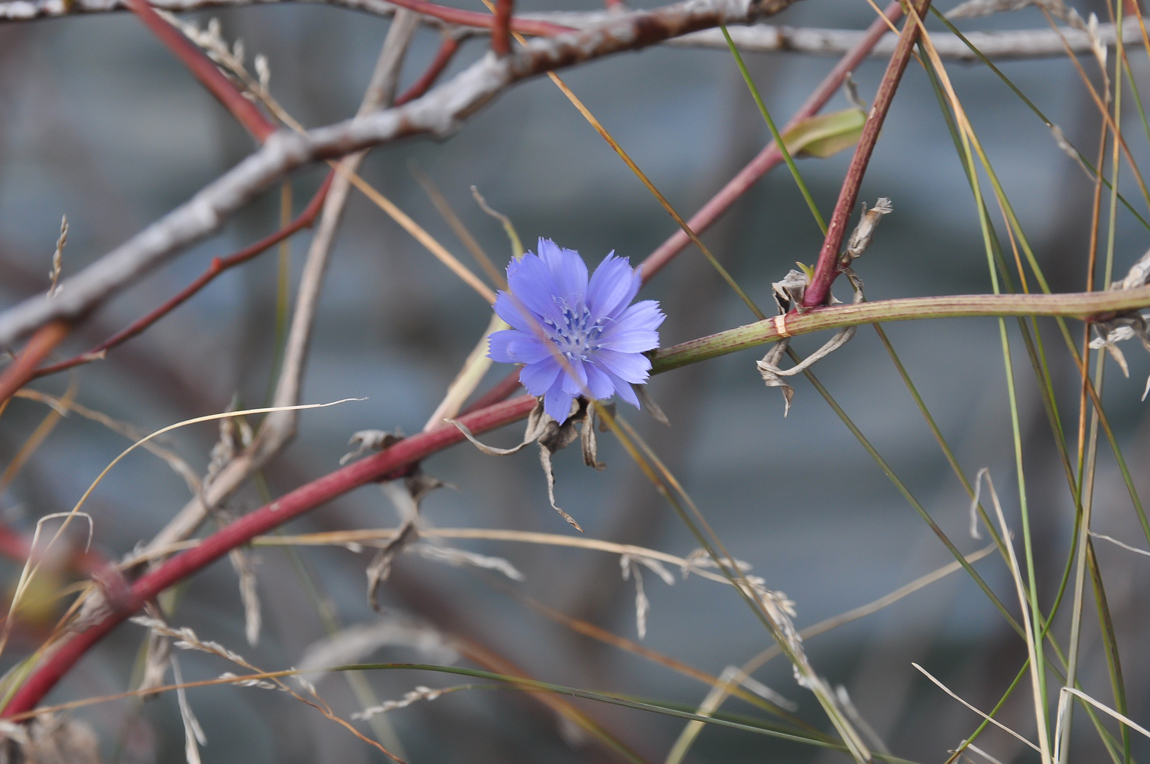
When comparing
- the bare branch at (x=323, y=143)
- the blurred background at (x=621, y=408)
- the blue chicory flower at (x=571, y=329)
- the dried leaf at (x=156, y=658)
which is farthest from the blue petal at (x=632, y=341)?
the blurred background at (x=621, y=408)

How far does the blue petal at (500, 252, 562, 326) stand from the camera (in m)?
0.27

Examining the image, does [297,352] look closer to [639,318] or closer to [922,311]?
[639,318]

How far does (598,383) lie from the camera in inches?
10.4

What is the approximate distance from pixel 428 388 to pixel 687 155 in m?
0.50

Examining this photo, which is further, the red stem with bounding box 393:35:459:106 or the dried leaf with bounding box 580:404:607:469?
the red stem with bounding box 393:35:459:106

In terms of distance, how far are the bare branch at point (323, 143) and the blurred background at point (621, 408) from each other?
0.71m

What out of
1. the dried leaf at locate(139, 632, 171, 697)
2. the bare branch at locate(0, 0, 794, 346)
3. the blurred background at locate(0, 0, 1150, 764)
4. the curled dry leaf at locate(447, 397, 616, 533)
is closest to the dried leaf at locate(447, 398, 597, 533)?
the curled dry leaf at locate(447, 397, 616, 533)

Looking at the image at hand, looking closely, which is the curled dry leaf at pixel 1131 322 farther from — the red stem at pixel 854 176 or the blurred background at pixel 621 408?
the blurred background at pixel 621 408

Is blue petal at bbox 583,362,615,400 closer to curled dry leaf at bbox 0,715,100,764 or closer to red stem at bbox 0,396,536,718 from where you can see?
red stem at bbox 0,396,536,718

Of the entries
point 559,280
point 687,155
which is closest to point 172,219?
point 559,280

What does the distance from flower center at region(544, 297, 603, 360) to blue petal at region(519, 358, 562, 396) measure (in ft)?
0.05

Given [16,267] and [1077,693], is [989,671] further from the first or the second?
[16,267]

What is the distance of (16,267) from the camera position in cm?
74

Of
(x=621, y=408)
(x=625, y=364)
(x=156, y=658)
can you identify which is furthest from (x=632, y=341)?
(x=621, y=408)
